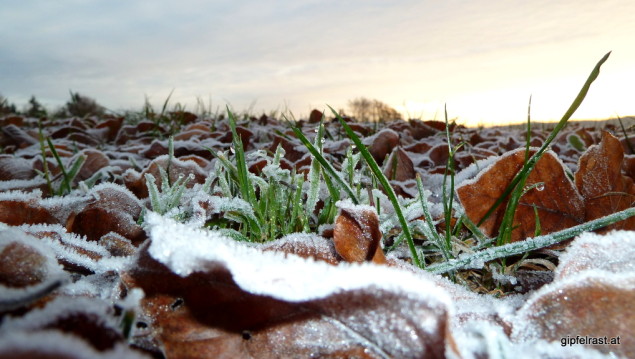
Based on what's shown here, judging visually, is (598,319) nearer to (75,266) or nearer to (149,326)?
(149,326)

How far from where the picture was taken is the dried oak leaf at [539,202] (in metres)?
1.19

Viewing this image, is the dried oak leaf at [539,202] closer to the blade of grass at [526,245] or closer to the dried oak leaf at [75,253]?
the blade of grass at [526,245]

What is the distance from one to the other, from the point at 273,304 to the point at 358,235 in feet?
0.94

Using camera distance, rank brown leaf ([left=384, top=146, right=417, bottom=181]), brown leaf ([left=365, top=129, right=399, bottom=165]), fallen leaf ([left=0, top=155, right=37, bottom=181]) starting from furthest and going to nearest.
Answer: brown leaf ([left=365, top=129, right=399, bottom=165]) → fallen leaf ([left=0, top=155, right=37, bottom=181]) → brown leaf ([left=384, top=146, right=417, bottom=181])

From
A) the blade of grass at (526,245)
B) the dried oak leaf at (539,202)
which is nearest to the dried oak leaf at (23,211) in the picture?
the blade of grass at (526,245)

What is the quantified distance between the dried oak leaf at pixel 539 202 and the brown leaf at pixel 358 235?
0.44 m

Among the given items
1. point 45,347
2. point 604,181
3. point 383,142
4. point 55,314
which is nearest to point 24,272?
point 55,314

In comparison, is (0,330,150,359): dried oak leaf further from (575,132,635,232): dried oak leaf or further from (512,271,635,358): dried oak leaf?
(575,132,635,232): dried oak leaf

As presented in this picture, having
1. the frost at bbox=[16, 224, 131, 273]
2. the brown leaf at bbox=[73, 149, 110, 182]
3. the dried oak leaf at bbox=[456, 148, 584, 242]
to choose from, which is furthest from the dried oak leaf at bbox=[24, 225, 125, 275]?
the brown leaf at bbox=[73, 149, 110, 182]

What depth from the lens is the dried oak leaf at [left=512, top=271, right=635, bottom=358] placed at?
0.58 meters

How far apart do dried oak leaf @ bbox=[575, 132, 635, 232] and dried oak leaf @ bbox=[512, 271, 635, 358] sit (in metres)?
0.71

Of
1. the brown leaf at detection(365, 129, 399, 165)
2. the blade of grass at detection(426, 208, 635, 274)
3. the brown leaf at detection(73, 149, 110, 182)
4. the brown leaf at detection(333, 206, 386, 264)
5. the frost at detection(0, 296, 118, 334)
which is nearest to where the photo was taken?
the frost at detection(0, 296, 118, 334)

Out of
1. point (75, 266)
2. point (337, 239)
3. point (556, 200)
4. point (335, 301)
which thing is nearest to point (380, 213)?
point (337, 239)

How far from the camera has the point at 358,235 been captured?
86cm
